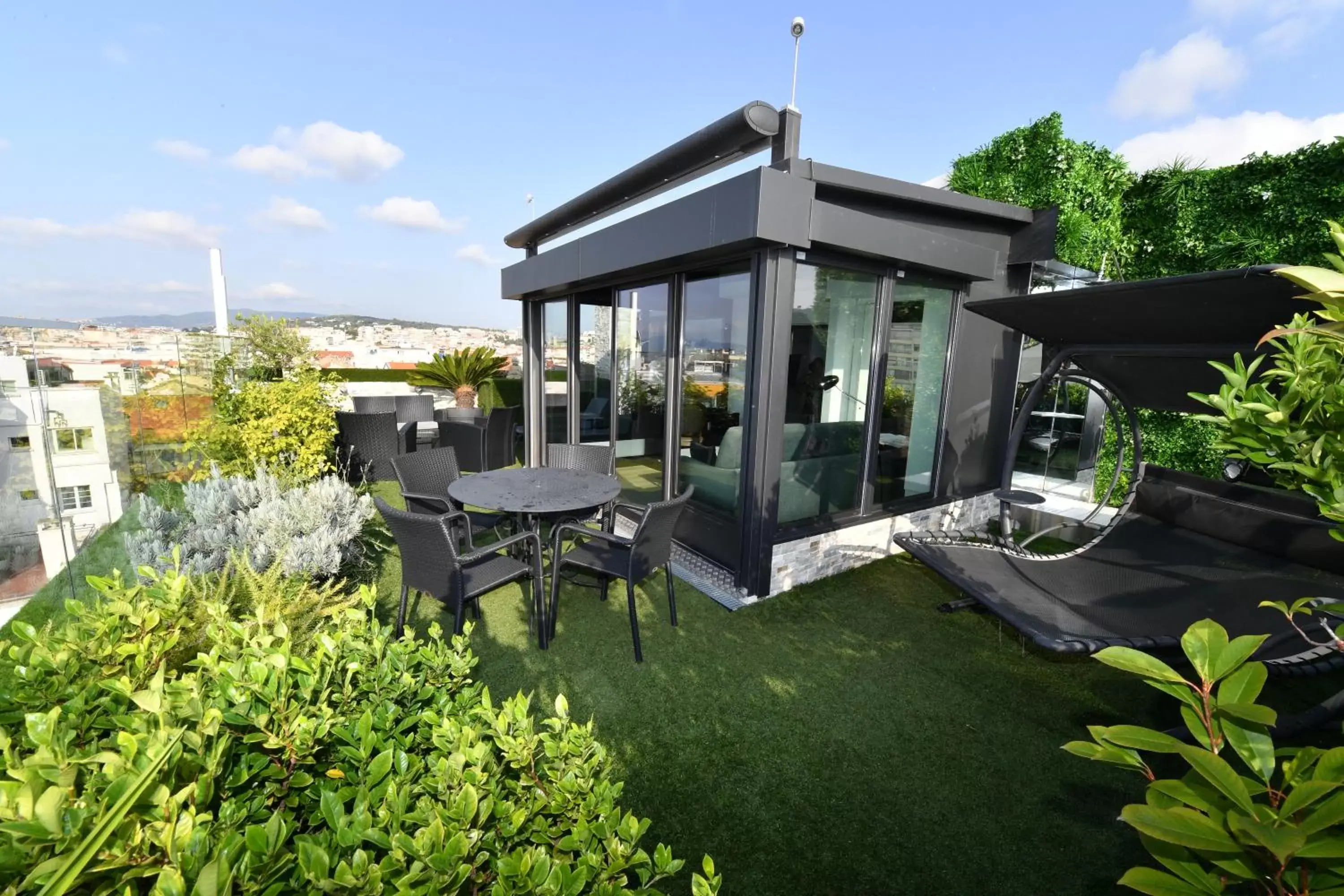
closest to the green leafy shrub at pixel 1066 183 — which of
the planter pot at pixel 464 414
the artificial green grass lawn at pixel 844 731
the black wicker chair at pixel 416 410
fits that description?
the artificial green grass lawn at pixel 844 731

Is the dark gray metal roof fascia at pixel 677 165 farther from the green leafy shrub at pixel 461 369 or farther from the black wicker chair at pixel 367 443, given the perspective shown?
the green leafy shrub at pixel 461 369

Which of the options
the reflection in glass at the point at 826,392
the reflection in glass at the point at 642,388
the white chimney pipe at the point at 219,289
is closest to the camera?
the reflection in glass at the point at 826,392

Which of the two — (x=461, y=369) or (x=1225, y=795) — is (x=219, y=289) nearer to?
(x=461, y=369)

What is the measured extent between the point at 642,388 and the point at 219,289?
8.99 m

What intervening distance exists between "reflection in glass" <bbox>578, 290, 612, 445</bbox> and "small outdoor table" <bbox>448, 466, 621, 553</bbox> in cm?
165

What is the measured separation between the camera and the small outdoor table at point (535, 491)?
11.7ft

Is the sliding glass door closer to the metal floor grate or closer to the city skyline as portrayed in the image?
the city skyline

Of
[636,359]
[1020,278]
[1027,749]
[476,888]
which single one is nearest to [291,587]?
[476,888]

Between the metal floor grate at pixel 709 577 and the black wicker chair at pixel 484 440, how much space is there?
9.41 feet

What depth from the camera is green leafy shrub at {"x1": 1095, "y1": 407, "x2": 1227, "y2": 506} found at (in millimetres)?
5770

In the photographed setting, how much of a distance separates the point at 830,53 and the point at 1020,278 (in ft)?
9.60

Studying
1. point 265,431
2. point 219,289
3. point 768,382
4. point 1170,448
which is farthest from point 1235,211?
point 219,289

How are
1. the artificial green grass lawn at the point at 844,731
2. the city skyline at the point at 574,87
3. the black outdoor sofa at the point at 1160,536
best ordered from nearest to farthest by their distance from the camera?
the artificial green grass lawn at the point at 844,731 → the black outdoor sofa at the point at 1160,536 → the city skyline at the point at 574,87

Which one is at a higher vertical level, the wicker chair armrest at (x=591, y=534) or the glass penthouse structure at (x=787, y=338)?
the glass penthouse structure at (x=787, y=338)
